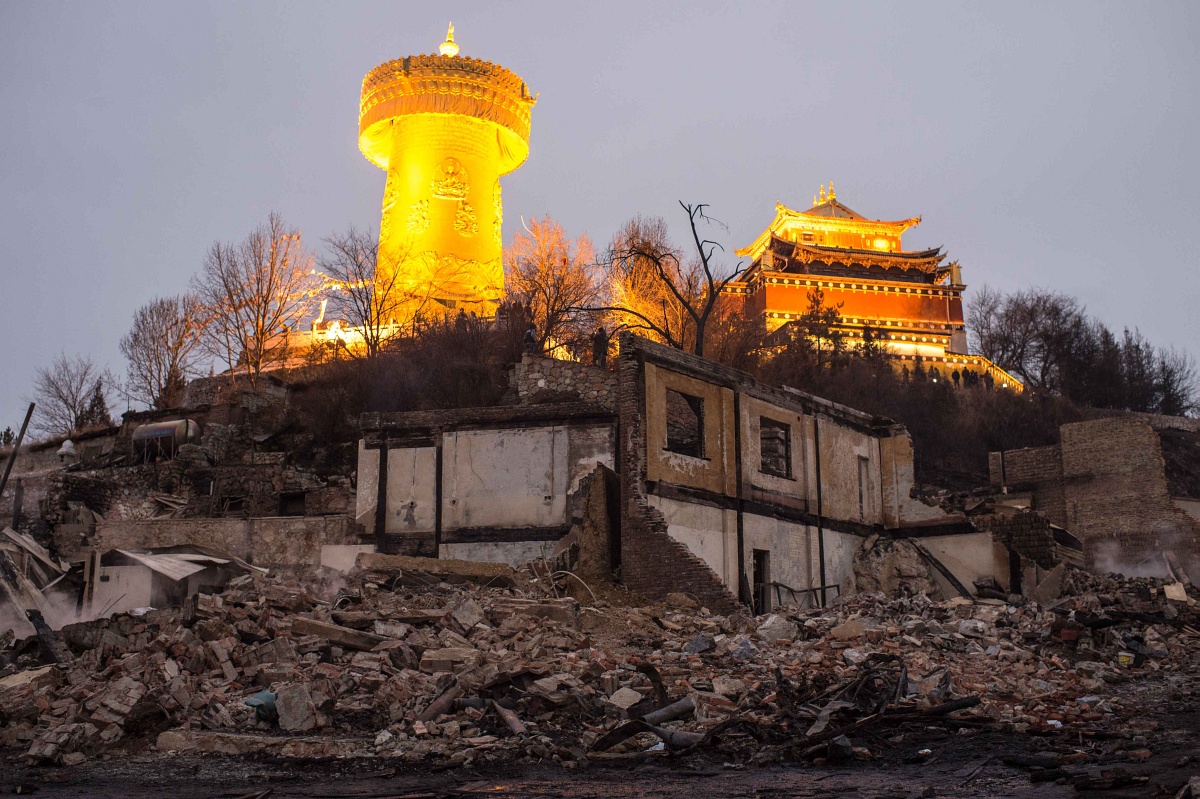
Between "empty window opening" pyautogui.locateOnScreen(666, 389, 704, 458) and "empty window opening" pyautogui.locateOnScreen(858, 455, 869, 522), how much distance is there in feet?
11.3

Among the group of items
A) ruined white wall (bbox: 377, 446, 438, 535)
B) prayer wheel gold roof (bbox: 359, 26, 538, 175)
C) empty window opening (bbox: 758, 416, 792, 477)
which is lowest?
ruined white wall (bbox: 377, 446, 438, 535)

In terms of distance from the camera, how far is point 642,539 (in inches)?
701

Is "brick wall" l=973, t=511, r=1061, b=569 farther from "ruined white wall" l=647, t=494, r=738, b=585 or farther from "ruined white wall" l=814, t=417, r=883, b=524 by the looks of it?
"ruined white wall" l=647, t=494, r=738, b=585

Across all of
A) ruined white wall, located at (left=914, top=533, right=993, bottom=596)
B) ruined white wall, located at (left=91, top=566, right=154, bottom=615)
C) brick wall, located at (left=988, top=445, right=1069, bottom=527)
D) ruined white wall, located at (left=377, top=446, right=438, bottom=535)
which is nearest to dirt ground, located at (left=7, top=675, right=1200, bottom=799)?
ruined white wall, located at (left=91, top=566, right=154, bottom=615)

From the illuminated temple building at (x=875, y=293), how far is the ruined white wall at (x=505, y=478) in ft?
90.9

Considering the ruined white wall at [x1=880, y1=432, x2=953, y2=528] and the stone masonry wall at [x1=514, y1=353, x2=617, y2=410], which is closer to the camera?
the stone masonry wall at [x1=514, y1=353, x2=617, y2=410]

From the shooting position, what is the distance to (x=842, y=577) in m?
22.6

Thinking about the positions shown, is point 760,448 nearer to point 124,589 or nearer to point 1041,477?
point 124,589

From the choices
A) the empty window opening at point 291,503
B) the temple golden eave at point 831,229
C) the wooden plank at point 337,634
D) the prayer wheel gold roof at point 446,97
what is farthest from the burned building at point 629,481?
the temple golden eave at point 831,229

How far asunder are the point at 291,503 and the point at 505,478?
9045 mm

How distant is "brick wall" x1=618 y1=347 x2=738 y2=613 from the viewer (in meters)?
17.1

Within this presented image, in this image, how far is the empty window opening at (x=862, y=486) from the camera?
929 inches

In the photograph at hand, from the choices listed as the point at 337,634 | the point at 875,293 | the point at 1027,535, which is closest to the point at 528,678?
the point at 337,634

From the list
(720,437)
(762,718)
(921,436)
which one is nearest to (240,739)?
(762,718)
